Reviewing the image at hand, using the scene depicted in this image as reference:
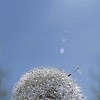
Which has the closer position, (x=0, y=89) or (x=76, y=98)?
(x=76, y=98)

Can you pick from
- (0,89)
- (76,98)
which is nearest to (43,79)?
(76,98)

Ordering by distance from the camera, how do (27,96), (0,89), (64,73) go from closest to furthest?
(27,96)
(64,73)
(0,89)

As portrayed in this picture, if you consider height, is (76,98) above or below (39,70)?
below

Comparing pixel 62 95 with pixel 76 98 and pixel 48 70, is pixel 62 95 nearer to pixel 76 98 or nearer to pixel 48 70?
pixel 76 98

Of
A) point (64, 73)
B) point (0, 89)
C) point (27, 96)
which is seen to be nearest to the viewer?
point (27, 96)

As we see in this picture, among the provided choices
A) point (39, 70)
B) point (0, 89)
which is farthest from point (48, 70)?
point (0, 89)

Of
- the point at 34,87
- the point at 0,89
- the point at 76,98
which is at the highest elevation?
Result: the point at 0,89

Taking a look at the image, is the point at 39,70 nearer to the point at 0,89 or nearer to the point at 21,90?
the point at 21,90
